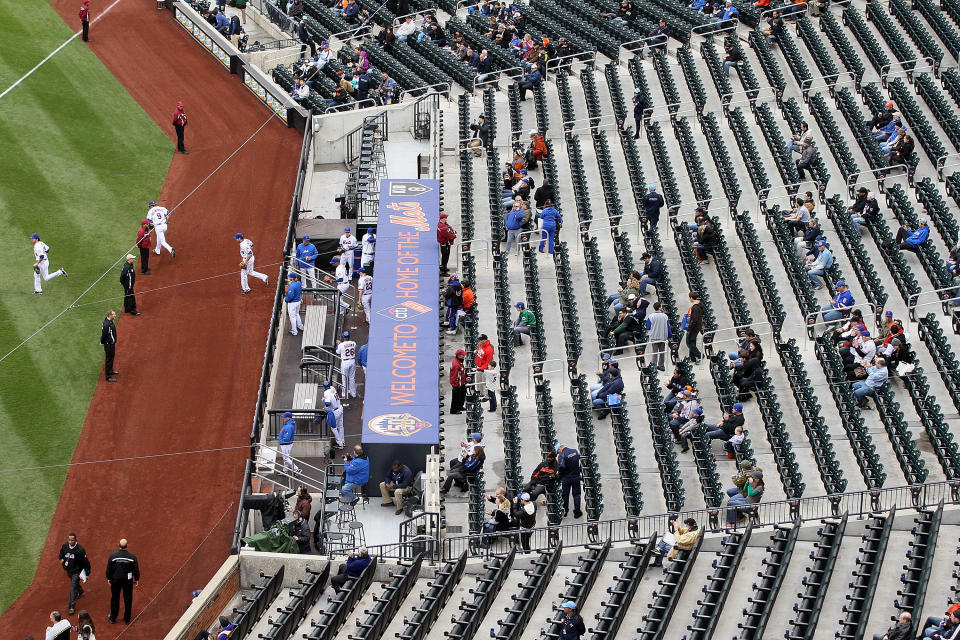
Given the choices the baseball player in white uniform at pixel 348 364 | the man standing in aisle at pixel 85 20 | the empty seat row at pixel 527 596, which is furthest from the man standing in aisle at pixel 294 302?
the man standing in aisle at pixel 85 20

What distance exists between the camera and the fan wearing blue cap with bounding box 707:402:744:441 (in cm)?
2297

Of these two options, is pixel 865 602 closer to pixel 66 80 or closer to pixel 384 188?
pixel 384 188

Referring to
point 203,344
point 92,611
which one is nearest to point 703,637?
point 92,611

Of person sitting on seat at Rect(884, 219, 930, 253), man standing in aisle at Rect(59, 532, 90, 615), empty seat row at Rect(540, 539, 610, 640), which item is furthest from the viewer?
person sitting on seat at Rect(884, 219, 930, 253)

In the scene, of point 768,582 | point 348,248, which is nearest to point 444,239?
point 348,248

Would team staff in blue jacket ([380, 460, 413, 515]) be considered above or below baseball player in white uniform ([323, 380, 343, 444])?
below

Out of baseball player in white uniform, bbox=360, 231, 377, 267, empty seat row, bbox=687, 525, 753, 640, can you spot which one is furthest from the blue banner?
empty seat row, bbox=687, 525, 753, 640

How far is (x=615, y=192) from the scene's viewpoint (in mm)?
31375

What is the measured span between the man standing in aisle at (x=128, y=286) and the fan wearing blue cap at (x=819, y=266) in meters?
13.5

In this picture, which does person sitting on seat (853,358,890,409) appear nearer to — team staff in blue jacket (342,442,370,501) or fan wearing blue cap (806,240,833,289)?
fan wearing blue cap (806,240,833,289)

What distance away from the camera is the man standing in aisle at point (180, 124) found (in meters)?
36.3

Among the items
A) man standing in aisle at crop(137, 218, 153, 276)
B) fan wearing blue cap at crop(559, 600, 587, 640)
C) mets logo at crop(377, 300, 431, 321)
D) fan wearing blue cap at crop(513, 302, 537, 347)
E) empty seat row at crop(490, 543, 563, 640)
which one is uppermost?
man standing in aisle at crop(137, 218, 153, 276)

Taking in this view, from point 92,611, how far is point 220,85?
71.0ft

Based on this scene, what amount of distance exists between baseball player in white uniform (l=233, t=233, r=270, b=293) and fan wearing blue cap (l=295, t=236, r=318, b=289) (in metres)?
0.84
